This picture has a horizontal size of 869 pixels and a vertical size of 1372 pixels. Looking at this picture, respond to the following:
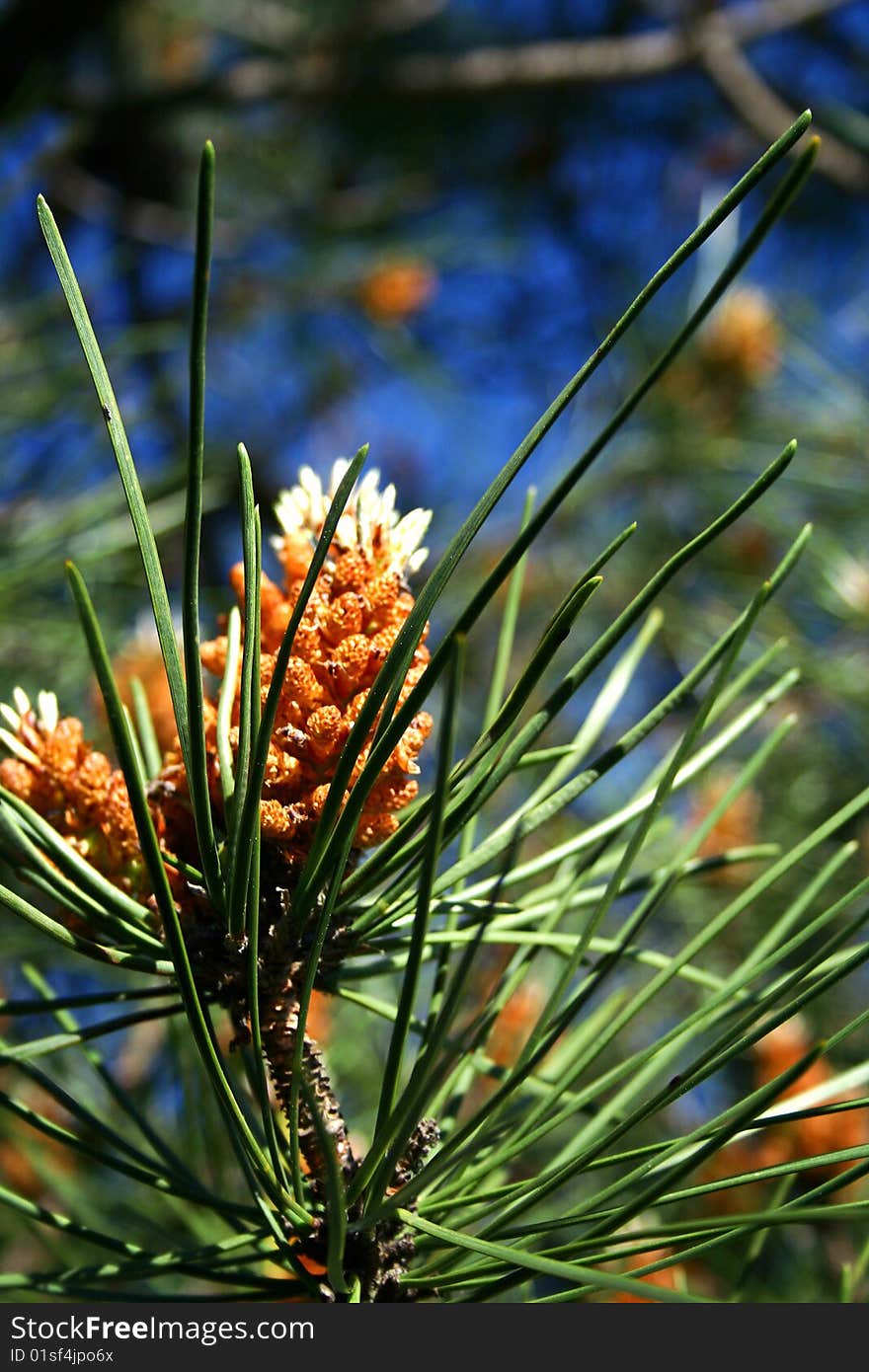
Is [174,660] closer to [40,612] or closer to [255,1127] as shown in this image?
[255,1127]

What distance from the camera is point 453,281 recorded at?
217 cm

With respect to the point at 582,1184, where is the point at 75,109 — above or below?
above

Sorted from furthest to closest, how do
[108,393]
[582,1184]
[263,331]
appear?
1. [263,331]
2. [582,1184]
3. [108,393]

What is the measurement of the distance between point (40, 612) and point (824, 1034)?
0.82m

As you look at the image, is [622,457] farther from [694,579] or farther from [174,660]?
[174,660]

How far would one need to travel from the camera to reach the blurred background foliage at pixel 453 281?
954 mm

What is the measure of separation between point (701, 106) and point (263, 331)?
90 centimetres

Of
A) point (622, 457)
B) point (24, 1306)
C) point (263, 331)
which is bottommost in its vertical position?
point (24, 1306)

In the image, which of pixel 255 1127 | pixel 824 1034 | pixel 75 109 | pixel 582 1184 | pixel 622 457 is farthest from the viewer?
pixel 622 457

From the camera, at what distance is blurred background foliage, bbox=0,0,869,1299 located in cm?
95

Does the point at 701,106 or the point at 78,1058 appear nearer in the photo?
the point at 78,1058

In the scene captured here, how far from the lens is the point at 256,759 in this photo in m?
0.28

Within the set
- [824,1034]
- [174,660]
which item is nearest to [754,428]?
[824,1034]

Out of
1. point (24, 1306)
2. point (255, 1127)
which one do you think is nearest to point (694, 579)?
point (255, 1127)
